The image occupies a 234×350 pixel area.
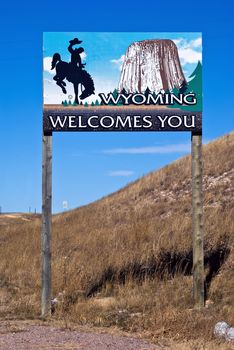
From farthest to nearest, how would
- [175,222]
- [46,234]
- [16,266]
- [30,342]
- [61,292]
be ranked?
[175,222], [16,266], [61,292], [46,234], [30,342]

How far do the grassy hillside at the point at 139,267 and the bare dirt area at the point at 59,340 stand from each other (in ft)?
2.24

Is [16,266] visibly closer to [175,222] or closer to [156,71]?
[175,222]

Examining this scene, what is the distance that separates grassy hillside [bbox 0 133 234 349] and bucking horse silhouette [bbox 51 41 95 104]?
11.7ft

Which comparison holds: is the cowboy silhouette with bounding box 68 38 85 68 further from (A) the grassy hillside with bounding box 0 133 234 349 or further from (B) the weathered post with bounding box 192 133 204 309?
(A) the grassy hillside with bounding box 0 133 234 349

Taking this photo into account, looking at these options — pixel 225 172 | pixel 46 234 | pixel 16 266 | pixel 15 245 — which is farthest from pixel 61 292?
pixel 225 172

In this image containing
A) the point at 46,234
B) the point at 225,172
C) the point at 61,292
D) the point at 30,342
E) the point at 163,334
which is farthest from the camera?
the point at 225,172

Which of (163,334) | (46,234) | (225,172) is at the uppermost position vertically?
(225,172)

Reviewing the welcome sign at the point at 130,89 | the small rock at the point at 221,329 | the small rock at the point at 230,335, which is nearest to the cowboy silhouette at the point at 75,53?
the welcome sign at the point at 130,89

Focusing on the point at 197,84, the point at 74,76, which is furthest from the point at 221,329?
the point at 74,76

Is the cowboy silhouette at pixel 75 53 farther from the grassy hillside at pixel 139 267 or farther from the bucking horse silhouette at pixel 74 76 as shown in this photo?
the grassy hillside at pixel 139 267

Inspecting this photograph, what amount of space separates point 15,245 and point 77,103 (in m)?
8.58

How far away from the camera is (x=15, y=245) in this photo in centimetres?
1817

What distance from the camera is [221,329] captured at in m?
8.50

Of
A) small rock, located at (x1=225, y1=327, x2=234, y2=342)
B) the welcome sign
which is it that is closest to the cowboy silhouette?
the welcome sign
